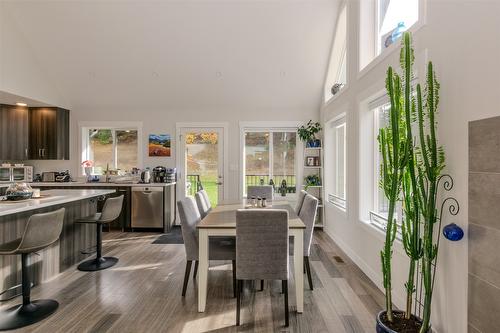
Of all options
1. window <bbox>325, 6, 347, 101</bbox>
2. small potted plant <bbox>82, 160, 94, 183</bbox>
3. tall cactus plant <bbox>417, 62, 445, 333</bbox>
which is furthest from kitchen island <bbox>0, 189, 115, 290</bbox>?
window <bbox>325, 6, 347, 101</bbox>

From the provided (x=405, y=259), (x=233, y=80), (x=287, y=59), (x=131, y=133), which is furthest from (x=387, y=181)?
(x=131, y=133)

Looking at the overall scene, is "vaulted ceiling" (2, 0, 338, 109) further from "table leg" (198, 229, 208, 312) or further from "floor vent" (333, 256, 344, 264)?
"table leg" (198, 229, 208, 312)

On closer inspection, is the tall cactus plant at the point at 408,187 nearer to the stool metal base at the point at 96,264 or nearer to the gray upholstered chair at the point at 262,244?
the gray upholstered chair at the point at 262,244

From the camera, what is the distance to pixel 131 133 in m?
5.87

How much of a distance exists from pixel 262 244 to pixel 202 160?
3800 mm

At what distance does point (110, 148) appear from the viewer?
19.4ft

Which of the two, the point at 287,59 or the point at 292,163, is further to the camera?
the point at 292,163

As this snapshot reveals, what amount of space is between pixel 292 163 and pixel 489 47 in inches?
168

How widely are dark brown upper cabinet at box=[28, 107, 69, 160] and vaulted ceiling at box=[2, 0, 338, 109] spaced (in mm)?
485

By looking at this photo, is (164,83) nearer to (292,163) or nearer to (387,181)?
(292,163)

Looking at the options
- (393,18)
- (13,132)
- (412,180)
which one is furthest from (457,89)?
(13,132)

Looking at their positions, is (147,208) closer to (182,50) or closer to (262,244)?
(182,50)

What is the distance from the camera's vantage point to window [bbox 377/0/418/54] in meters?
2.72

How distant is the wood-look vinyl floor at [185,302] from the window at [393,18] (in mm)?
2588
